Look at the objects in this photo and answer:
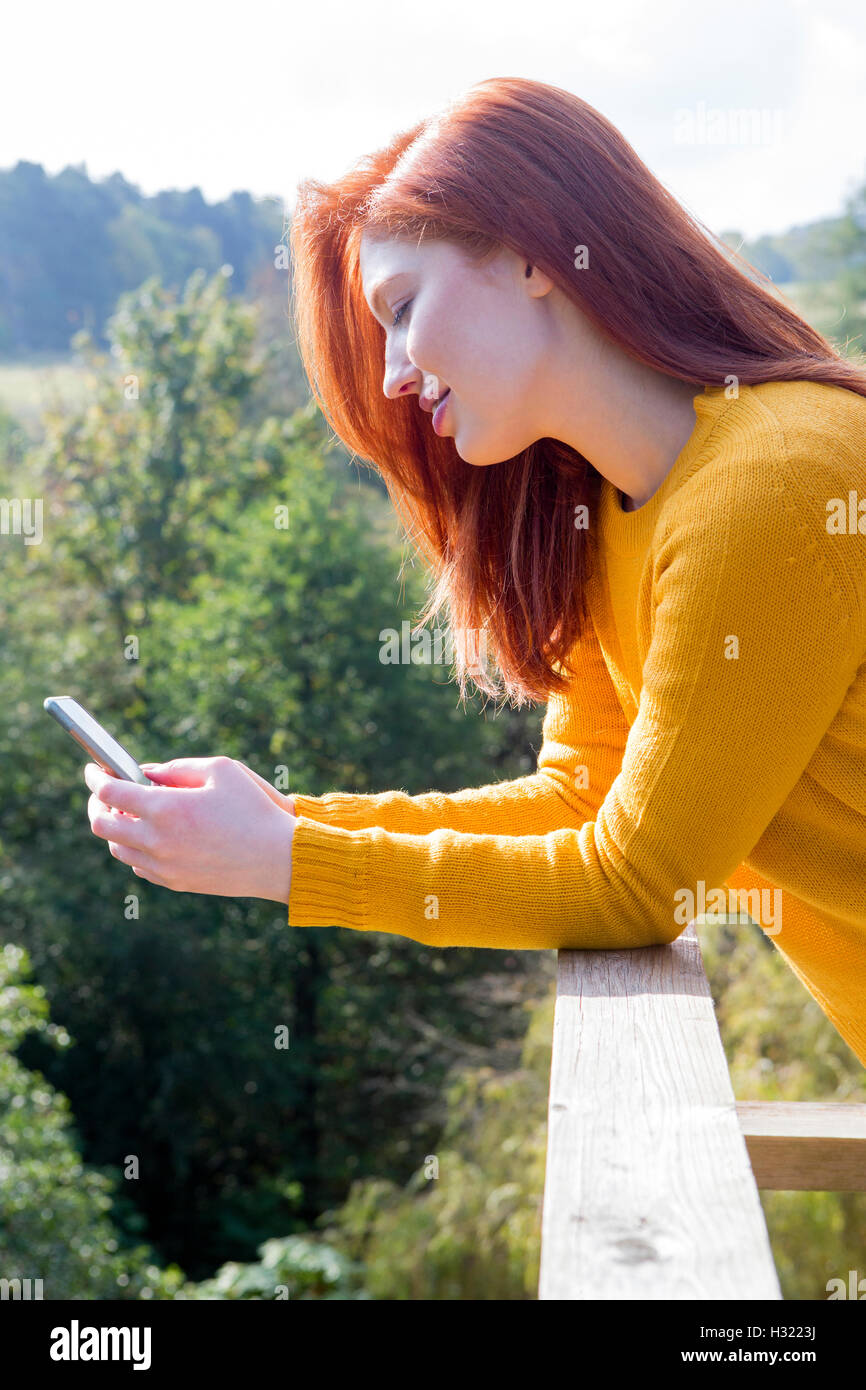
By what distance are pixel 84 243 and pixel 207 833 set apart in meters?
21.2

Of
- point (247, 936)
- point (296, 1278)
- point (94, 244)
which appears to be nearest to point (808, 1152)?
point (296, 1278)

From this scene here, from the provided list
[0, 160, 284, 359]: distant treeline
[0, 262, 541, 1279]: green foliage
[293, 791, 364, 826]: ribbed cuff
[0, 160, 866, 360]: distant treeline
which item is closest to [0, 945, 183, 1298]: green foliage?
[0, 262, 541, 1279]: green foliage

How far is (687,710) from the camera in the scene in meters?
0.99

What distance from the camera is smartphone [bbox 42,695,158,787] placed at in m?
1.14

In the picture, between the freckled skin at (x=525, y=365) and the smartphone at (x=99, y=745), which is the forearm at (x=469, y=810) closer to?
the smartphone at (x=99, y=745)

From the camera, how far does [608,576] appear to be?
1.33m

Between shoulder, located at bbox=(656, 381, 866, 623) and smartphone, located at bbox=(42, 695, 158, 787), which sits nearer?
shoulder, located at bbox=(656, 381, 866, 623)

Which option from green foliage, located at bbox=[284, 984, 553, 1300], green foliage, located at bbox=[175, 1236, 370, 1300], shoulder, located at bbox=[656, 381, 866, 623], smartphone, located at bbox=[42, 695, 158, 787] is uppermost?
shoulder, located at bbox=[656, 381, 866, 623]

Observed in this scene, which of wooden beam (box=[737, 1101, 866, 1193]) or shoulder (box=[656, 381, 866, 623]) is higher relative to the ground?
shoulder (box=[656, 381, 866, 623])

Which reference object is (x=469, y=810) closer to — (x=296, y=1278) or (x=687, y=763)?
(x=687, y=763)

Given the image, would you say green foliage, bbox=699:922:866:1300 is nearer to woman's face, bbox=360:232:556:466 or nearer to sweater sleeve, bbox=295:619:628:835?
sweater sleeve, bbox=295:619:628:835

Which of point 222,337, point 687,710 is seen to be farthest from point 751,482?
point 222,337

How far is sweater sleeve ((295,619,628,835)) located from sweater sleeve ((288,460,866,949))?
24cm

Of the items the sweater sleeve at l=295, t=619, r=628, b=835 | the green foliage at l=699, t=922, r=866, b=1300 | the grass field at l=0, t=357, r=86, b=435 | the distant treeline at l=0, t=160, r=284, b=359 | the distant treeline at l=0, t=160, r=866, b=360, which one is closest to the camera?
the sweater sleeve at l=295, t=619, r=628, b=835
